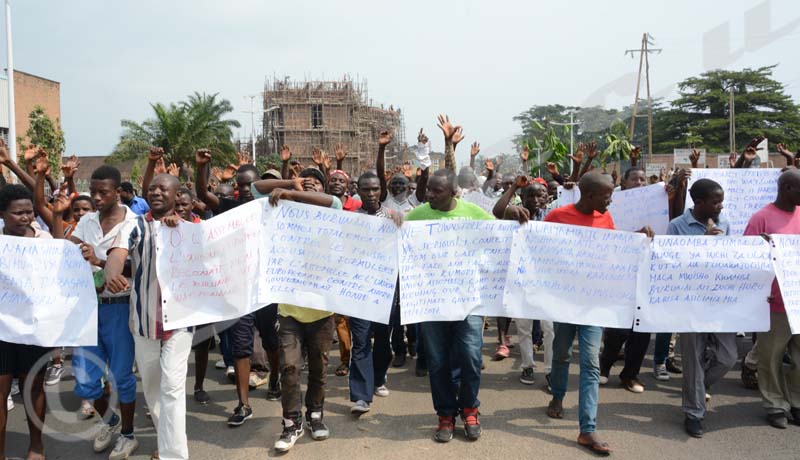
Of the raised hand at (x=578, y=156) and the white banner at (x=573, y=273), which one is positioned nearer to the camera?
the white banner at (x=573, y=273)

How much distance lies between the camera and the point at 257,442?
15.4 feet

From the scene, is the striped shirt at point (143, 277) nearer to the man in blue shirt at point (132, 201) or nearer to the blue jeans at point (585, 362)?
the man in blue shirt at point (132, 201)

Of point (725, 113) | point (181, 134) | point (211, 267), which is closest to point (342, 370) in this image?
point (211, 267)

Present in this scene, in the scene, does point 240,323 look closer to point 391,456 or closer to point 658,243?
point 391,456

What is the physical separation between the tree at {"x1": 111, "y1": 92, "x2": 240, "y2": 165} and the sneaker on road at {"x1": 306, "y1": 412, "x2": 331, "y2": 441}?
A: 115ft

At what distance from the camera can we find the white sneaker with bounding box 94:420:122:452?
15.0 ft

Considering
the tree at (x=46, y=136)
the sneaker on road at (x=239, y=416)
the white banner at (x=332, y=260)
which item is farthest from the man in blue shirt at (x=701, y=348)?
the tree at (x=46, y=136)

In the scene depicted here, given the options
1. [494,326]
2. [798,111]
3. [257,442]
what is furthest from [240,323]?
[798,111]

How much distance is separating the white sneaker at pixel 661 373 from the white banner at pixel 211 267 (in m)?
4.23

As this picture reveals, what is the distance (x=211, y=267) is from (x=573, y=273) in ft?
9.17

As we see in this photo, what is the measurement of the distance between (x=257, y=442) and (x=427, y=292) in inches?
70.8

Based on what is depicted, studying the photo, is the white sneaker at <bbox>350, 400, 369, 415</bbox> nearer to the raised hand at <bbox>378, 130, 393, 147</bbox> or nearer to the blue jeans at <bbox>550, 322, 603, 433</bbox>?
the blue jeans at <bbox>550, 322, 603, 433</bbox>

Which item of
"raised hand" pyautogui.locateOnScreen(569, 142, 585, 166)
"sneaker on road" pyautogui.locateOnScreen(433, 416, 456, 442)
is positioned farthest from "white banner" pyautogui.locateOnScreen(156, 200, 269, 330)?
"raised hand" pyautogui.locateOnScreen(569, 142, 585, 166)

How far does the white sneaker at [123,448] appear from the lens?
14.4 feet
